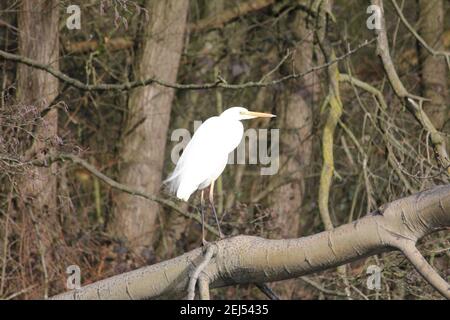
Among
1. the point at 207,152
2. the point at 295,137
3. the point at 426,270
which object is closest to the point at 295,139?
the point at 295,137

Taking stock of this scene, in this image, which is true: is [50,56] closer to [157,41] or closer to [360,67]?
[157,41]

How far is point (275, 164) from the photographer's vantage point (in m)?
8.68

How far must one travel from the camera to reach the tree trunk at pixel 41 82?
678 centimetres

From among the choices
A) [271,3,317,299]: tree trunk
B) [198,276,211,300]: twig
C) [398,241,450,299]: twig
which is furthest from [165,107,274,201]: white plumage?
[271,3,317,299]: tree trunk

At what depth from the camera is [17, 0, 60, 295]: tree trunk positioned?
22.2 feet

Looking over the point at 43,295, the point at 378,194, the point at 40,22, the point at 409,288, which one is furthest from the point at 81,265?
the point at 409,288

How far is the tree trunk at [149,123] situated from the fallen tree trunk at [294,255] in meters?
3.81

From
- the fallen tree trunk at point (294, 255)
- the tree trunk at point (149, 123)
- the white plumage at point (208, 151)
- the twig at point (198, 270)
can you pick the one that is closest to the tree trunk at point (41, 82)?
the tree trunk at point (149, 123)

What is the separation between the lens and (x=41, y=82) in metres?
7.00

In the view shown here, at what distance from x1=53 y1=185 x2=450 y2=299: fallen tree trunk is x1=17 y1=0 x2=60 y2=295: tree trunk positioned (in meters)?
2.65

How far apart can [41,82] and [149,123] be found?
1.43 meters

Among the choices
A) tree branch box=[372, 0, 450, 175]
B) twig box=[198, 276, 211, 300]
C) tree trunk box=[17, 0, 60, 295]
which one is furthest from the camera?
tree trunk box=[17, 0, 60, 295]

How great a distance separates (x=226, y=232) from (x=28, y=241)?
59.0 inches

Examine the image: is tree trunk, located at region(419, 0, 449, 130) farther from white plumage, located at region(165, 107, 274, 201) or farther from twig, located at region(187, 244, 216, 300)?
twig, located at region(187, 244, 216, 300)
